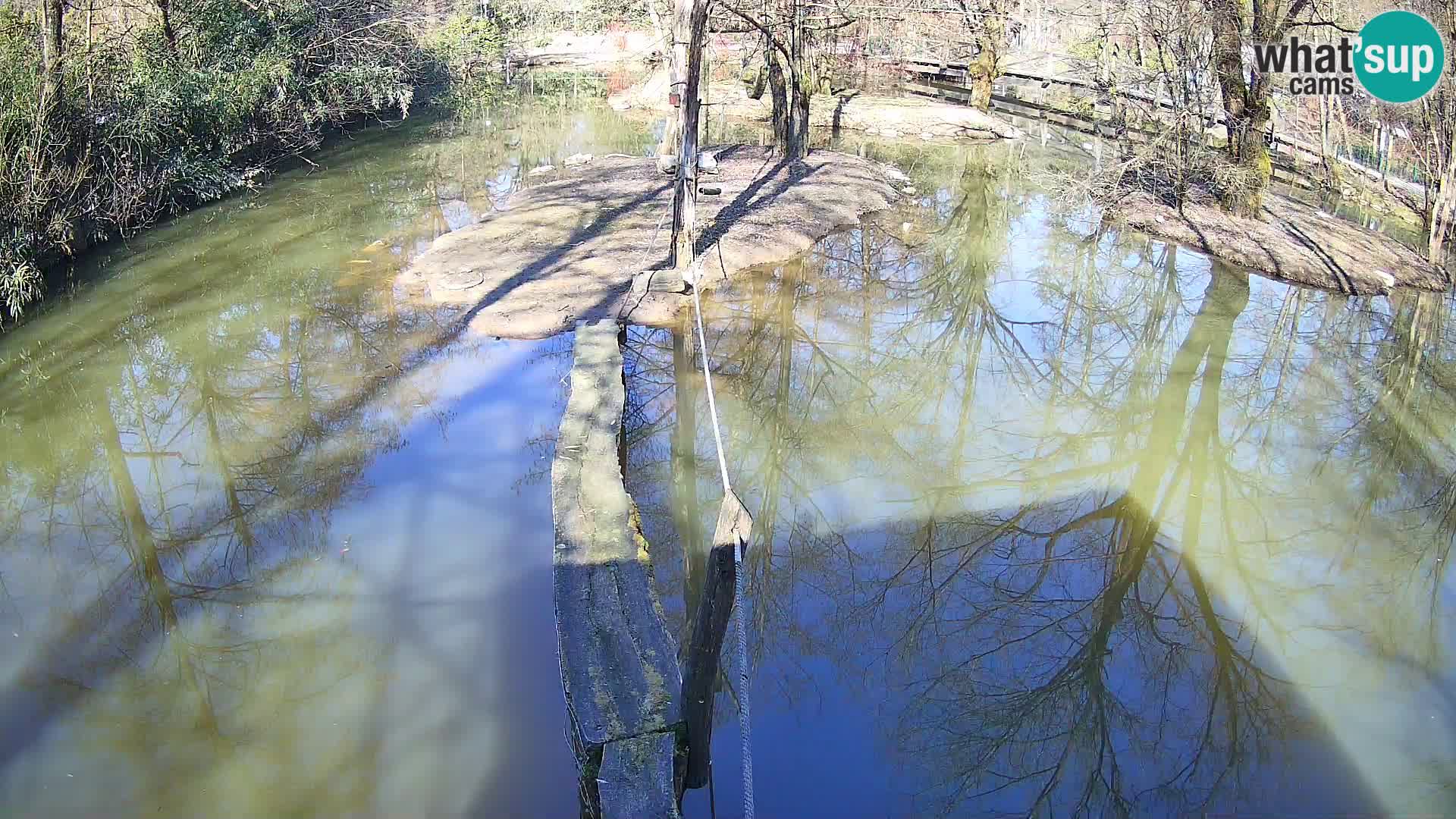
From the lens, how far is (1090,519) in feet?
19.6

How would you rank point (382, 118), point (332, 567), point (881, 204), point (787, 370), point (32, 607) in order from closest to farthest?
point (32, 607) → point (332, 567) → point (787, 370) → point (881, 204) → point (382, 118)

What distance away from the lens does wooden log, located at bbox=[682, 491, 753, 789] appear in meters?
3.36

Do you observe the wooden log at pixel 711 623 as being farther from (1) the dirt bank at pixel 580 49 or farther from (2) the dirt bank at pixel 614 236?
(1) the dirt bank at pixel 580 49

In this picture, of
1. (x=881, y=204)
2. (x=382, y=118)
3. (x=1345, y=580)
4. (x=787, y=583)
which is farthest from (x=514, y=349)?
(x=382, y=118)

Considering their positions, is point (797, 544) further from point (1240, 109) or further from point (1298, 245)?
point (1240, 109)

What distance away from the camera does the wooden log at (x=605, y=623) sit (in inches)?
132

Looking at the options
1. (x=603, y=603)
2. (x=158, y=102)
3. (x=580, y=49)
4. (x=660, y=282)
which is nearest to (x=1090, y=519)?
(x=603, y=603)

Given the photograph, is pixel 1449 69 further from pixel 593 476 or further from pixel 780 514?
pixel 593 476

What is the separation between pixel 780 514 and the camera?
19.3ft

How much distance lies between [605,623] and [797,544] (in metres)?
1.84

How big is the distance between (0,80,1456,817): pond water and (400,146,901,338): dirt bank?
607 mm

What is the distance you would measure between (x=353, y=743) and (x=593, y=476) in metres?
1.69

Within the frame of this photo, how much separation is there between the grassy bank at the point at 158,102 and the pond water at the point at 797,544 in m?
0.82

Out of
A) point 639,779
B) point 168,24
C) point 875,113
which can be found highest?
point 168,24
